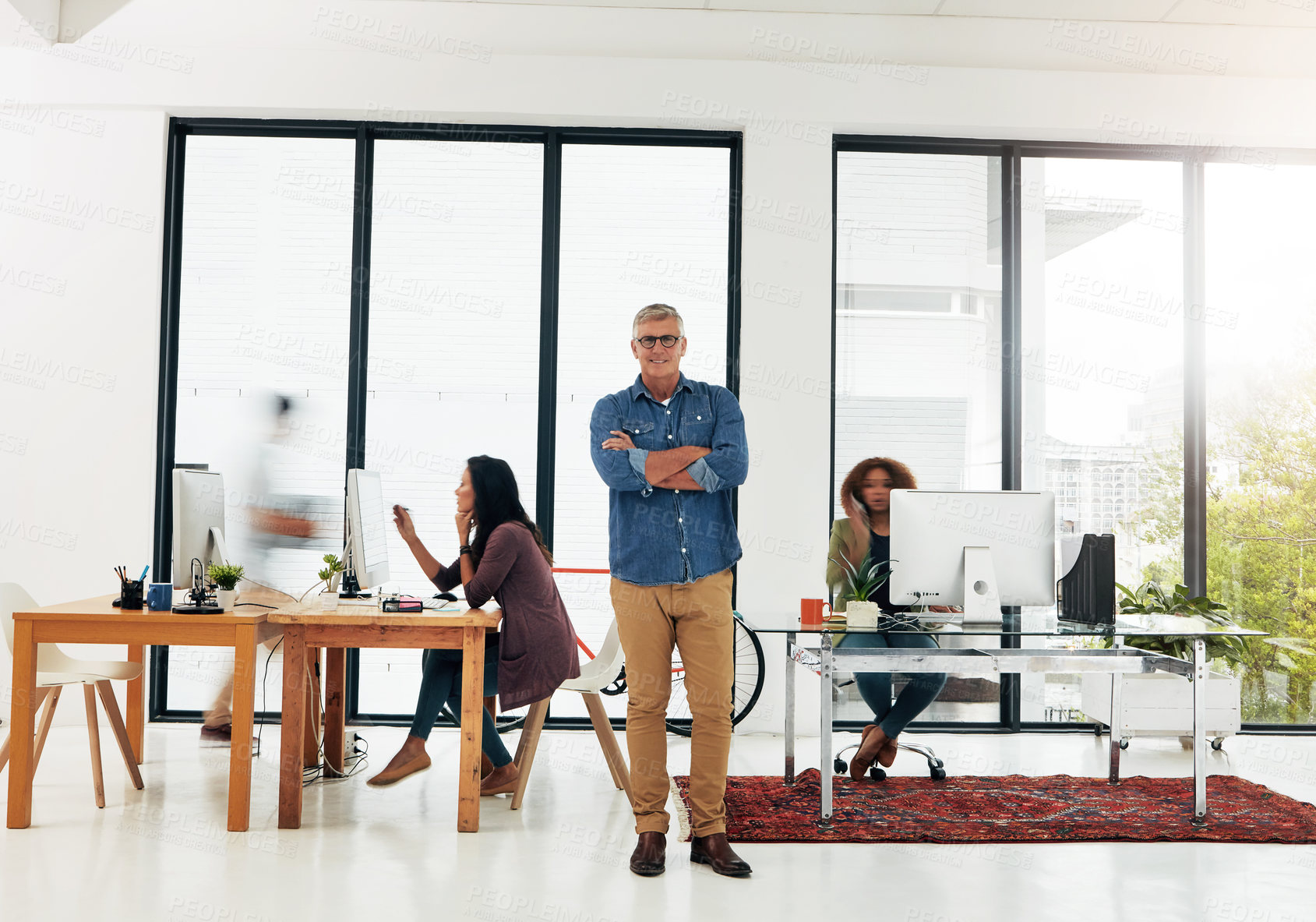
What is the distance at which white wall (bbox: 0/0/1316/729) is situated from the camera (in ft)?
14.9

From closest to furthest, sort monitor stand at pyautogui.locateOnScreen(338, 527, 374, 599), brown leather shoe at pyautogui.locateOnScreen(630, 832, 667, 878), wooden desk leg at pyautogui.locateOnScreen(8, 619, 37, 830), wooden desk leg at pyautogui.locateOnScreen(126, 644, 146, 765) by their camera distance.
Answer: brown leather shoe at pyautogui.locateOnScreen(630, 832, 667, 878)
wooden desk leg at pyautogui.locateOnScreen(8, 619, 37, 830)
monitor stand at pyautogui.locateOnScreen(338, 527, 374, 599)
wooden desk leg at pyautogui.locateOnScreen(126, 644, 146, 765)

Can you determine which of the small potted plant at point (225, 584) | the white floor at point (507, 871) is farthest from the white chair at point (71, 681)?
the small potted plant at point (225, 584)

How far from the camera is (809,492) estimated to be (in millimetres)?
4664

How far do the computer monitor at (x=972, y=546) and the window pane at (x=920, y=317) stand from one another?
1.54m

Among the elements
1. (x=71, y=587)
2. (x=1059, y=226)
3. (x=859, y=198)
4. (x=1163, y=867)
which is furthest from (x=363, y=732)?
(x=1059, y=226)

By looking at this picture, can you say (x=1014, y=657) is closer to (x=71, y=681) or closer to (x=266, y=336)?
(x=71, y=681)

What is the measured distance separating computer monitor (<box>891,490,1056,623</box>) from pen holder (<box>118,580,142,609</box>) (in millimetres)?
2668

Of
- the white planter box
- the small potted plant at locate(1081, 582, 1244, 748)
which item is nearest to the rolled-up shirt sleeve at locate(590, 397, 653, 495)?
the small potted plant at locate(1081, 582, 1244, 748)

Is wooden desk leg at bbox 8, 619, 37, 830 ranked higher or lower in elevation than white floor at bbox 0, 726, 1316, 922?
higher

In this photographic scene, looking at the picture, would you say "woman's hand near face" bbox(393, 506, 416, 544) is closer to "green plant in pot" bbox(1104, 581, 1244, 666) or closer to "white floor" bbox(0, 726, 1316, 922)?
"white floor" bbox(0, 726, 1316, 922)

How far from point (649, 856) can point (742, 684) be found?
211 centimetres

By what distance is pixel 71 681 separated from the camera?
3.21m

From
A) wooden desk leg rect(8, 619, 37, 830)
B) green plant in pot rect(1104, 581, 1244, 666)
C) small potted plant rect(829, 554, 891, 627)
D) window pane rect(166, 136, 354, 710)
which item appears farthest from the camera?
window pane rect(166, 136, 354, 710)

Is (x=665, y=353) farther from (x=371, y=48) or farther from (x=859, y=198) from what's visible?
(x=371, y=48)
